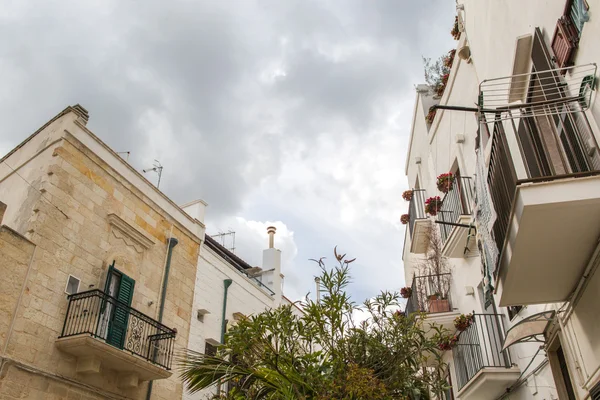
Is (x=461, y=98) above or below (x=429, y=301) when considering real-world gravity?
above

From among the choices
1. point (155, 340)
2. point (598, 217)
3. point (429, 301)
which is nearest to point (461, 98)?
point (429, 301)

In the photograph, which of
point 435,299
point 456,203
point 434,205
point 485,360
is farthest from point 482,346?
point 434,205

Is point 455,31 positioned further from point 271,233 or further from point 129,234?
point 271,233

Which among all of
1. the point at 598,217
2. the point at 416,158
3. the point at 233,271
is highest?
the point at 416,158

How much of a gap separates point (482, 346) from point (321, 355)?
400cm

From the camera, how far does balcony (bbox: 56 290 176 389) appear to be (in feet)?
33.8

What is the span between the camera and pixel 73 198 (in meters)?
11.5

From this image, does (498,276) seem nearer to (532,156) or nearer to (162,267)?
(532,156)

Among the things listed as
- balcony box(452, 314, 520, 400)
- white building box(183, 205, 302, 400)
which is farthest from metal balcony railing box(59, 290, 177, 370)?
balcony box(452, 314, 520, 400)

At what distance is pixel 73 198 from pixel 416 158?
1021 centimetres

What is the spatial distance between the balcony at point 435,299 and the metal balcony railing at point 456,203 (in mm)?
1557

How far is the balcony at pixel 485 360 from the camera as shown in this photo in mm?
9242

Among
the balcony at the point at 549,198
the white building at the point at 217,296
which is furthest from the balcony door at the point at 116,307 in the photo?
the balcony at the point at 549,198

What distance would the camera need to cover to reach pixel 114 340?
11.2m
